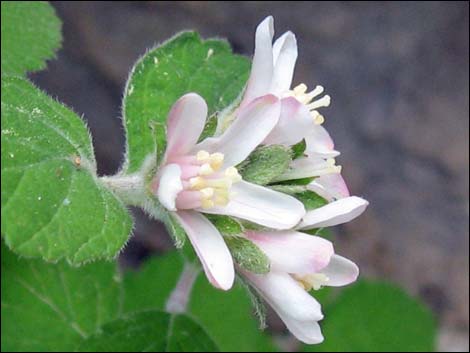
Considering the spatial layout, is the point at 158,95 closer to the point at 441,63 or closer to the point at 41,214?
A: the point at 41,214

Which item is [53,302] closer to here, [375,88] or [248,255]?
[248,255]

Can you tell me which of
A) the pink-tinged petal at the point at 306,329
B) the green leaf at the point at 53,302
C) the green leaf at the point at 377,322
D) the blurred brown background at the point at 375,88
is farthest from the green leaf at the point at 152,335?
the blurred brown background at the point at 375,88

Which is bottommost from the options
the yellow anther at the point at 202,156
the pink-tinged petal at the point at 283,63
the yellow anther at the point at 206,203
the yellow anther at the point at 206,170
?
the yellow anther at the point at 206,203

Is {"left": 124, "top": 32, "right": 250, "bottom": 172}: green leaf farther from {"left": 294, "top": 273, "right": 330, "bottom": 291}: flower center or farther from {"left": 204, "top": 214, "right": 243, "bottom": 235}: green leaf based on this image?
{"left": 294, "top": 273, "right": 330, "bottom": 291}: flower center

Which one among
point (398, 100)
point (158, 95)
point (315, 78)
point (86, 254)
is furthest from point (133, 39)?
point (86, 254)

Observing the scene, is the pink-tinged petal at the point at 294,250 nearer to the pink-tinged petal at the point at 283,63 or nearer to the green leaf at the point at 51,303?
the pink-tinged petal at the point at 283,63

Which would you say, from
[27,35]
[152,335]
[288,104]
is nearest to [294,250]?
[288,104]
